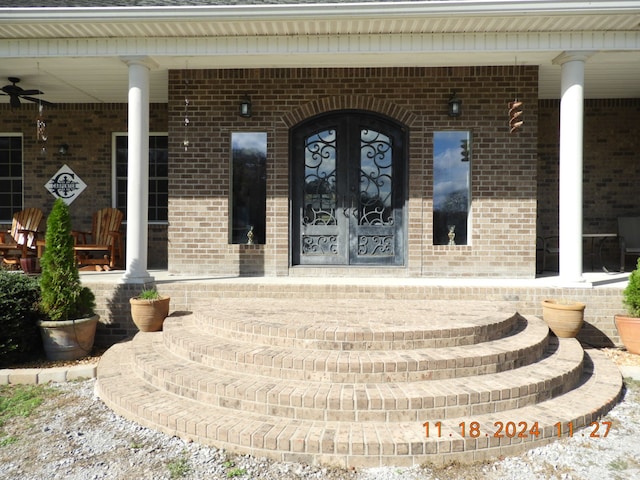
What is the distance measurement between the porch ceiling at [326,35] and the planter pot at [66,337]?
3.47 meters

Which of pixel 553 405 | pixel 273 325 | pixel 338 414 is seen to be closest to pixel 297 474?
pixel 338 414

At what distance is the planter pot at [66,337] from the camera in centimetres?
511

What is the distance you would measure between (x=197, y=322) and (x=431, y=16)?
4.44 meters

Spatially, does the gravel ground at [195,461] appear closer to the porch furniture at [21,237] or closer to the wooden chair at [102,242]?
the wooden chair at [102,242]

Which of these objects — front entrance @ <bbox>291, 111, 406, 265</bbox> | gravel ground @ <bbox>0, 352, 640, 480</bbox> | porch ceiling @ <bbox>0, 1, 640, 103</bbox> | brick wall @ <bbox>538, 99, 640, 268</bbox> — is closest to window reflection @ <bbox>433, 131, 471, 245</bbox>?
front entrance @ <bbox>291, 111, 406, 265</bbox>

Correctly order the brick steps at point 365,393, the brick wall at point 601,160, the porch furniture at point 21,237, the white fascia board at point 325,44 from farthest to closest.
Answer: the brick wall at point 601,160
the porch furniture at point 21,237
the white fascia board at point 325,44
the brick steps at point 365,393

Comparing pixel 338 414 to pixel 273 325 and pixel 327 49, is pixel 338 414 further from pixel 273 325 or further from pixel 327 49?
pixel 327 49

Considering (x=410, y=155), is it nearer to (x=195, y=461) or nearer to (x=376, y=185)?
(x=376, y=185)

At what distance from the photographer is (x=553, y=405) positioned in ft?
12.1

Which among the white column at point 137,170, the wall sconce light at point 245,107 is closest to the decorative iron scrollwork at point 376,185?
the wall sconce light at point 245,107

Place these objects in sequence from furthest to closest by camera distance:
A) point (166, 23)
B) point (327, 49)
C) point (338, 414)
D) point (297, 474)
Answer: point (327, 49), point (166, 23), point (338, 414), point (297, 474)

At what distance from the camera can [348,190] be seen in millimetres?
7047

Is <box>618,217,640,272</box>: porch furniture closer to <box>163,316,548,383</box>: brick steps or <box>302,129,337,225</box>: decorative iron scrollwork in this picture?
<box>163,316,548,383</box>: brick steps

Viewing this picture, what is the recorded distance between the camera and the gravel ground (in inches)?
116
